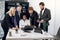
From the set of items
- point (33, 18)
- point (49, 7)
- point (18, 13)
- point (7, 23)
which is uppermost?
point (49, 7)

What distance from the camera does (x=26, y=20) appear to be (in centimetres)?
517

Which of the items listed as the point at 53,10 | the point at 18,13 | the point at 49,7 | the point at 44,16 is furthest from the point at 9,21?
the point at 53,10

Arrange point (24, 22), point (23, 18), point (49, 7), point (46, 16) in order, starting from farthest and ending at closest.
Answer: point (49, 7) → point (46, 16) → point (23, 18) → point (24, 22)

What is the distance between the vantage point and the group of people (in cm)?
518

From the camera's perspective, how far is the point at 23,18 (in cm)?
523

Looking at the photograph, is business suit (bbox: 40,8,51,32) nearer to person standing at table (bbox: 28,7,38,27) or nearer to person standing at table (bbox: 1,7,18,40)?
person standing at table (bbox: 28,7,38,27)

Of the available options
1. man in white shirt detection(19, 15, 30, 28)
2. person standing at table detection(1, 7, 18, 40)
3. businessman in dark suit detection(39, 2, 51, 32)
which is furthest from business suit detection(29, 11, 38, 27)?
person standing at table detection(1, 7, 18, 40)

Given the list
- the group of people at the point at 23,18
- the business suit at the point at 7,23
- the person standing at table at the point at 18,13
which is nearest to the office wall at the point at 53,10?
the group of people at the point at 23,18

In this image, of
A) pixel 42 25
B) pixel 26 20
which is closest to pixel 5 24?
pixel 26 20

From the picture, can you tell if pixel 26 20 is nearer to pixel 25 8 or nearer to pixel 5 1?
pixel 25 8

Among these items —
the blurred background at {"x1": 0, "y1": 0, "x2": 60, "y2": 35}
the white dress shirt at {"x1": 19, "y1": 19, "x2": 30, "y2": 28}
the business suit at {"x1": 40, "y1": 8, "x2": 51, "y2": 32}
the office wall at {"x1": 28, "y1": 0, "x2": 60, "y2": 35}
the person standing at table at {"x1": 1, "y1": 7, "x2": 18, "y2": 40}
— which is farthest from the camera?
the office wall at {"x1": 28, "y1": 0, "x2": 60, "y2": 35}

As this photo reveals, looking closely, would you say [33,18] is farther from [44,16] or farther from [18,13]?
[18,13]

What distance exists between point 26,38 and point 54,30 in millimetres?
2877

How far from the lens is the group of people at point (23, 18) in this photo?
17.0ft
